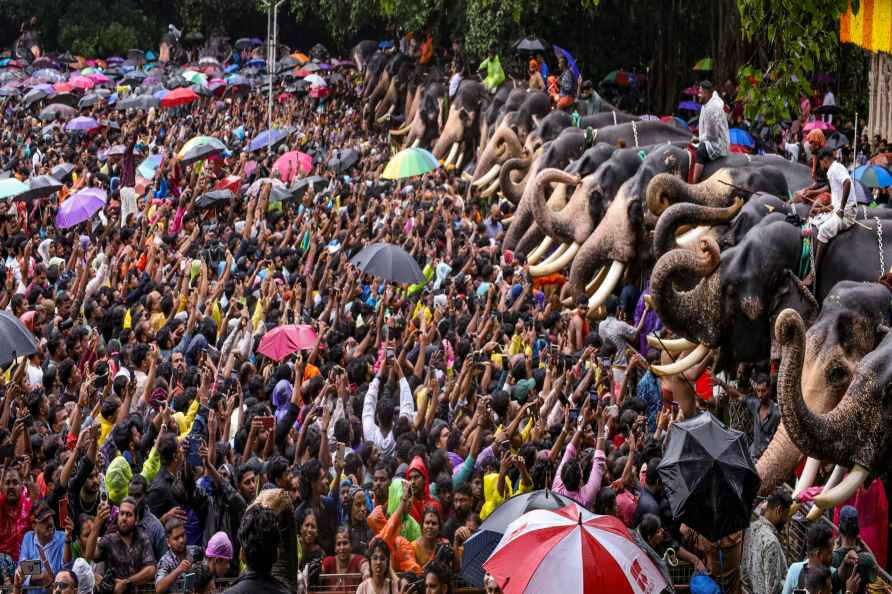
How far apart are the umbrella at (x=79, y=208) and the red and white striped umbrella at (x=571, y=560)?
33.2 feet

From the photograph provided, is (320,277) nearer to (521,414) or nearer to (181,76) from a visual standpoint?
(521,414)

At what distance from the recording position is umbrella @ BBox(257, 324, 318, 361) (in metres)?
10.8

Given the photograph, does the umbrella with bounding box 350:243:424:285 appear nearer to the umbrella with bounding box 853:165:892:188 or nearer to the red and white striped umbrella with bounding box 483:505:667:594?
the umbrella with bounding box 853:165:892:188

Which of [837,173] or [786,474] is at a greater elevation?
[837,173]

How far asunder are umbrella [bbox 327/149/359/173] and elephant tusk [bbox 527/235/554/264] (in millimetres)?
6054

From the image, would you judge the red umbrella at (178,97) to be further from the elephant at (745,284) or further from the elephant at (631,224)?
the elephant at (745,284)

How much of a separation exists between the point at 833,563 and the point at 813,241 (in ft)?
10.2

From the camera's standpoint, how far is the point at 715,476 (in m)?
7.43

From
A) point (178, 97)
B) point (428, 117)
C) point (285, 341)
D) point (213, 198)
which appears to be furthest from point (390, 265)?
point (178, 97)

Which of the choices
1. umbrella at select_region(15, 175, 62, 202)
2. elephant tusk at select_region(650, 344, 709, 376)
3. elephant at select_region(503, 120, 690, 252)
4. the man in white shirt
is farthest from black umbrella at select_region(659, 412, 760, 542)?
umbrella at select_region(15, 175, 62, 202)

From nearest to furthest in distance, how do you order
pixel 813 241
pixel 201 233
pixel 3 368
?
pixel 813 241, pixel 3 368, pixel 201 233

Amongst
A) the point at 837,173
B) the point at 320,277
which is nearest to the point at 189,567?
the point at 837,173

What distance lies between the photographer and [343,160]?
69.2 feet

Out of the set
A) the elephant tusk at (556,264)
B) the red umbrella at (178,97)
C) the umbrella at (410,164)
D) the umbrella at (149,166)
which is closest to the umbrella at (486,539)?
the elephant tusk at (556,264)
